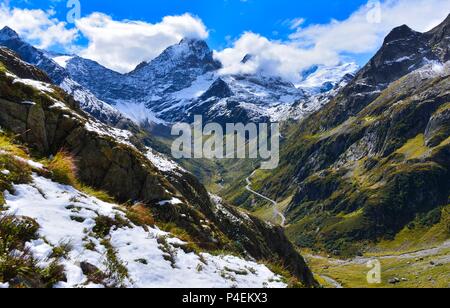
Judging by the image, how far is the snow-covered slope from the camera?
14742 millimetres

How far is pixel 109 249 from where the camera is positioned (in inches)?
650

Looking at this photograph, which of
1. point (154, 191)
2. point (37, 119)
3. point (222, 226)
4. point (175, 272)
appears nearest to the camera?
point (175, 272)

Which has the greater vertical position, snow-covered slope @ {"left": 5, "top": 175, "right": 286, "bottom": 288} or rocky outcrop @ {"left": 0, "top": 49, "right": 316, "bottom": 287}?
rocky outcrop @ {"left": 0, "top": 49, "right": 316, "bottom": 287}

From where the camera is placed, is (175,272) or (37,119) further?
(37,119)

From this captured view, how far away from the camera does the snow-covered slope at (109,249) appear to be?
1474cm

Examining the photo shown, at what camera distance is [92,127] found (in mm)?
30078

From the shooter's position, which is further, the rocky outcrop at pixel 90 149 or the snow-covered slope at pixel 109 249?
the rocky outcrop at pixel 90 149

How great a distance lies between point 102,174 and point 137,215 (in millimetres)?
8468

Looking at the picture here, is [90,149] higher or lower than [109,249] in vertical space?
higher

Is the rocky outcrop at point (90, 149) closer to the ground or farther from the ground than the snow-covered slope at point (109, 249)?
farther from the ground

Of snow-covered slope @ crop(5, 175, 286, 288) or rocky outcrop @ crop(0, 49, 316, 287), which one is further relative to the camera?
rocky outcrop @ crop(0, 49, 316, 287)

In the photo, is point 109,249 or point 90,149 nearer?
point 109,249
